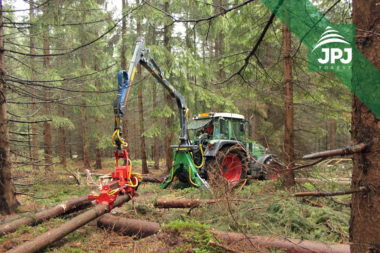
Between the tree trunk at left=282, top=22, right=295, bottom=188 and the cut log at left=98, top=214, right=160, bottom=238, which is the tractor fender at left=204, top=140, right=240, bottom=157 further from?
the cut log at left=98, top=214, right=160, bottom=238

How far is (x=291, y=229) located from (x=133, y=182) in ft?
11.2

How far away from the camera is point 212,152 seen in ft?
27.8

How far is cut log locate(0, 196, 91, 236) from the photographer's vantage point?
4.02 metres

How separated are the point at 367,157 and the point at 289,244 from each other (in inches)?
79.6

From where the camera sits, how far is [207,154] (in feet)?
27.9

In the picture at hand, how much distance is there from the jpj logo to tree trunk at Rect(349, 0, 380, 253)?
2517 millimetres

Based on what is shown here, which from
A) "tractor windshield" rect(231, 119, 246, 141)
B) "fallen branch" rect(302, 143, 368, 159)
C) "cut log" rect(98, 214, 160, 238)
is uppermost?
"tractor windshield" rect(231, 119, 246, 141)

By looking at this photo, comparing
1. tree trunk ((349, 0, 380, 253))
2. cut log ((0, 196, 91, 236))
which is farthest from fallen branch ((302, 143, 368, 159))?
cut log ((0, 196, 91, 236))

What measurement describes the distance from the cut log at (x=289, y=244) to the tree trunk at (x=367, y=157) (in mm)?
1440

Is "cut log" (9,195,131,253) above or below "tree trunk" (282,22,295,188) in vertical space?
below

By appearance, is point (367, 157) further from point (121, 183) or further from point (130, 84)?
point (130, 84)

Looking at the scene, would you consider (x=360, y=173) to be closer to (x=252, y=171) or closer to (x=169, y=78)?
(x=252, y=171)

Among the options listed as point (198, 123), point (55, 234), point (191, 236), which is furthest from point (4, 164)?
point (198, 123)

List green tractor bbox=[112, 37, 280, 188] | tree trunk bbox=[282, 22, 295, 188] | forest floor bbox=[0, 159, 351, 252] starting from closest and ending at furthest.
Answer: forest floor bbox=[0, 159, 351, 252]
tree trunk bbox=[282, 22, 295, 188]
green tractor bbox=[112, 37, 280, 188]
